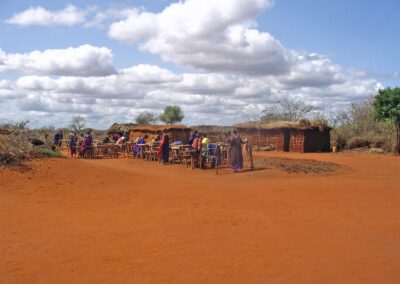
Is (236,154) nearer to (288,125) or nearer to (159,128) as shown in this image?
(159,128)

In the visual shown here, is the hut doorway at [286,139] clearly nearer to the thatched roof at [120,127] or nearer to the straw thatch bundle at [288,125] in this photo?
the straw thatch bundle at [288,125]

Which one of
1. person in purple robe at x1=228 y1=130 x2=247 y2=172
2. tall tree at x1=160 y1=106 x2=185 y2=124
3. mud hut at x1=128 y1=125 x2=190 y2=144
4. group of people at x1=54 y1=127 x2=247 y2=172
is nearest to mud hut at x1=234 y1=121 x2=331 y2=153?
mud hut at x1=128 y1=125 x2=190 y2=144

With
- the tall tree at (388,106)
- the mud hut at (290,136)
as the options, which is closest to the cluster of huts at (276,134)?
the mud hut at (290,136)

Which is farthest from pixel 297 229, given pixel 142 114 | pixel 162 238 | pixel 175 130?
pixel 142 114

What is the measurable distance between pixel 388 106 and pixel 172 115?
113 ft

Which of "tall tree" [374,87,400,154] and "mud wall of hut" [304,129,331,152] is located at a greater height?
"tall tree" [374,87,400,154]

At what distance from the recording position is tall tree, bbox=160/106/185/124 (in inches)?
2233

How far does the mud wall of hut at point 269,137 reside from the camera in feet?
104

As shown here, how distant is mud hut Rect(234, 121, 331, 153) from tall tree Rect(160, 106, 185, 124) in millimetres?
23612

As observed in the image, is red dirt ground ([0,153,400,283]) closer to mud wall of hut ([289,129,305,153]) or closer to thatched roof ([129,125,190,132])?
thatched roof ([129,125,190,132])

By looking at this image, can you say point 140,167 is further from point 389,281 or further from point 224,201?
point 389,281

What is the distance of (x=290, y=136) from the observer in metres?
31.5

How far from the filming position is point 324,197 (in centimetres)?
1217

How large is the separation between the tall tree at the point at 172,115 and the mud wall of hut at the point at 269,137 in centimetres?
2330
